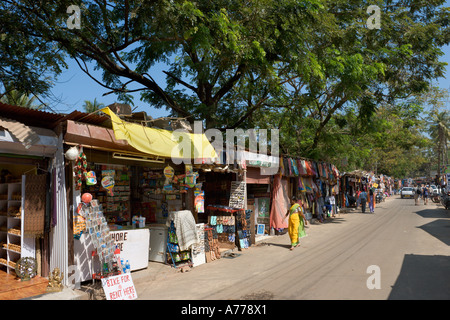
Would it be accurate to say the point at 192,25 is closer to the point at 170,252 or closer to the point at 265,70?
the point at 265,70

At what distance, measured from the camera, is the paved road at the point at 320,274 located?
19.7 feet

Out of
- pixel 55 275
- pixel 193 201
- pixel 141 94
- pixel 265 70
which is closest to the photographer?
pixel 55 275

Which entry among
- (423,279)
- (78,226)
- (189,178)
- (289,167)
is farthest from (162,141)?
(289,167)

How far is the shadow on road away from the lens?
18.4 feet

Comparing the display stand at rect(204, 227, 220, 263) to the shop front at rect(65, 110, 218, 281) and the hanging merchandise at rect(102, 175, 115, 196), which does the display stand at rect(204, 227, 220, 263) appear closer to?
the shop front at rect(65, 110, 218, 281)

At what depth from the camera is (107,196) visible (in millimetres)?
8836

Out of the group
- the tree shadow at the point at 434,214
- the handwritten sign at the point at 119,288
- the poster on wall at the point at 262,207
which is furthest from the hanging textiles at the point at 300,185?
the handwritten sign at the point at 119,288

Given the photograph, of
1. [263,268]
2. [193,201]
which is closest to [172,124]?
[193,201]

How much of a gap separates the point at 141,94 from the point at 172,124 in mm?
5436

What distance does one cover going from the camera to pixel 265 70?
10406 mm

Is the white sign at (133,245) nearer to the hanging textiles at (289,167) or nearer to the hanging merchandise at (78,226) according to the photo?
the hanging merchandise at (78,226)

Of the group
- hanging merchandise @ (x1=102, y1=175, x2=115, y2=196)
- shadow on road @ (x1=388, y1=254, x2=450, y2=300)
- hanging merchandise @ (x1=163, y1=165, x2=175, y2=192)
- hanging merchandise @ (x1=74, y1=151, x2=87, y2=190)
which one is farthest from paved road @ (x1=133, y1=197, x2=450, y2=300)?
hanging merchandise @ (x1=74, y1=151, x2=87, y2=190)

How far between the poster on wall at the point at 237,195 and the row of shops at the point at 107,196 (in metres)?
0.04
